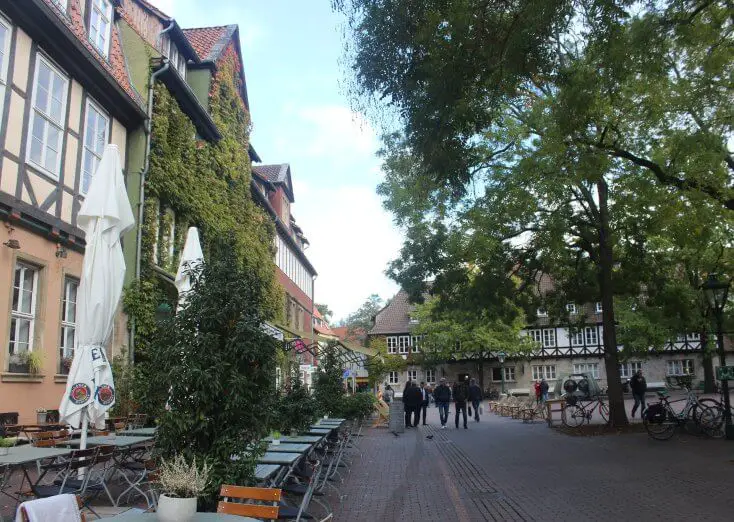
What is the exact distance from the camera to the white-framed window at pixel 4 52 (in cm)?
1115

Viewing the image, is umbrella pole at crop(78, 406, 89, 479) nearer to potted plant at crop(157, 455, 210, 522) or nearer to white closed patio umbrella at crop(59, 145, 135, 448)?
white closed patio umbrella at crop(59, 145, 135, 448)

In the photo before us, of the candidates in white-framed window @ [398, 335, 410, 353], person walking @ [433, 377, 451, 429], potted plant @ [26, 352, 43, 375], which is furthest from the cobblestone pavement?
white-framed window @ [398, 335, 410, 353]

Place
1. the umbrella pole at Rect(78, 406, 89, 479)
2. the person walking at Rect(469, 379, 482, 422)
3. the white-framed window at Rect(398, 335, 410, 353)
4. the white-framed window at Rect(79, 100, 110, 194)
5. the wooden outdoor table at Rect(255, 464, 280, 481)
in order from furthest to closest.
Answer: the white-framed window at Rect(398, 335, 410, 353)
the person walking at Rect(469, 379, 482, 422)
the white-framed window at Rect(79, 100, 110, 194)
the umbrella pole at Rect(78, 406, 89, 479)
the wooden outdoor table at Rect(255, 464, 280, 481)

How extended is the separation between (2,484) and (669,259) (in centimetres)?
2096

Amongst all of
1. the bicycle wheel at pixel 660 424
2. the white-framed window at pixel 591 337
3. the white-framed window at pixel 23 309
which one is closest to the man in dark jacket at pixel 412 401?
the bicycle wheel at pixel 660 424

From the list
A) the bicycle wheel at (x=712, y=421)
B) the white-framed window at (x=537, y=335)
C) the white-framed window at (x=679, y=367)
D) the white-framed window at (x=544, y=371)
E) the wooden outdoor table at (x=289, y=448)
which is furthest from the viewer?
the white-framed window at (x=537, y=335)

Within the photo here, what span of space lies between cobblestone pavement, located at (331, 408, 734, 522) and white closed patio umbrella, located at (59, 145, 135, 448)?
12.0 feet

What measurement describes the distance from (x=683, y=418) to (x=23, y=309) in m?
15.2

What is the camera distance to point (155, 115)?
17453 mm

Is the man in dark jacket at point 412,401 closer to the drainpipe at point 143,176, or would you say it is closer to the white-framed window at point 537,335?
the drainpipe at point 143,176

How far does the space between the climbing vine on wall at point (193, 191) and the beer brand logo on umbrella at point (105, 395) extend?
281cm

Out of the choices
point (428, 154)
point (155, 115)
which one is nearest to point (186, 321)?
point (428, 154)

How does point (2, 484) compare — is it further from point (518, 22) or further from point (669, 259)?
point (669, 259)

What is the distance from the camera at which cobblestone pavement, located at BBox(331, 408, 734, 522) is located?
8227 millimetres
